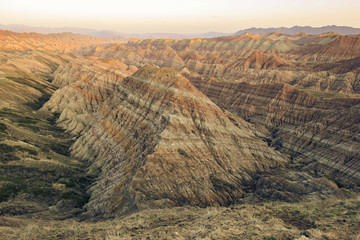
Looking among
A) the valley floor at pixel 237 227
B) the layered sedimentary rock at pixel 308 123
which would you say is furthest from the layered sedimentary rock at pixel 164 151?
the layered sedimentary rock at pixel 308 123

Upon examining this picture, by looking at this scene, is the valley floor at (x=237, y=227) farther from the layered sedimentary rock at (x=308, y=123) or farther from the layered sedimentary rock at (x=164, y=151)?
the layered sedimentary rock at (x=308, y=123)

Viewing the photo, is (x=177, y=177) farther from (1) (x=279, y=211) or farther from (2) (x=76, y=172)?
(2) (x=76, y=172)

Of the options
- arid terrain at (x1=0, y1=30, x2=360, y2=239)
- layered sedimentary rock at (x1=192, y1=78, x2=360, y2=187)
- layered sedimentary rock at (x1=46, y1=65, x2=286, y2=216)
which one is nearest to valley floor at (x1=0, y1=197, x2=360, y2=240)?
arid terrain at (x1=0, y1=30, x2=360, y2=239)

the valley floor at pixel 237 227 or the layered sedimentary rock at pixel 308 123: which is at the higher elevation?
the valley floor at pixel 237 227

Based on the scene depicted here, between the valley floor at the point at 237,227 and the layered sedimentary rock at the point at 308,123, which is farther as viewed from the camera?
the layered sedimentary rock at the point at 308,123

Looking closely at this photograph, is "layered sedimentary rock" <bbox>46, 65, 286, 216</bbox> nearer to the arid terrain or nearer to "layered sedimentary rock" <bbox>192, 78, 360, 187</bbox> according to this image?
the arid terrain

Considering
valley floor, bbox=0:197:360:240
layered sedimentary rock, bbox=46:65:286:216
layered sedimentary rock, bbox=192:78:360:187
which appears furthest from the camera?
layered sedimentary rock, bbox=192:78:360:187
